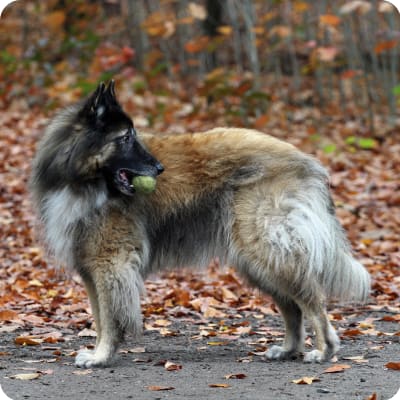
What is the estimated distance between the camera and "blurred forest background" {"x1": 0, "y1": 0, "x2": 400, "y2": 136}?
1309 cm

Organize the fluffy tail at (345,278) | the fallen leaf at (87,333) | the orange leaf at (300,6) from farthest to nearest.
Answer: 1. the orange leaf at (300,6)
2. the fallen leaf at (87,333)
3. the fluffy tail at (345,278)

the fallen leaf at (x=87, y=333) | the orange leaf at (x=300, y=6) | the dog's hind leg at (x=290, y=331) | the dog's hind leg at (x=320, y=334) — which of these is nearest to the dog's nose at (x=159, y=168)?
the dog's hind leg at (x=290, y=331)

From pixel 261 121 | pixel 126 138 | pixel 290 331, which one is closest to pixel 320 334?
pixel 290 331

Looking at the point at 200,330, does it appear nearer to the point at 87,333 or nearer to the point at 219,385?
the point at 87,333

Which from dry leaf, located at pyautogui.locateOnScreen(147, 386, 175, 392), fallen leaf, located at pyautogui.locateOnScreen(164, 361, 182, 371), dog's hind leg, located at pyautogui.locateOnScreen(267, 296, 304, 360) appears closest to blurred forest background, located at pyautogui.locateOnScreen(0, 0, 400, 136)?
dog's hind leg, located at pyautogui.locateOnScreen(267, 296, 304, 360)

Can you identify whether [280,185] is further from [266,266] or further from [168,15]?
[168,15]

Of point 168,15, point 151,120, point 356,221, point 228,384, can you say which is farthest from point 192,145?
point 168,15

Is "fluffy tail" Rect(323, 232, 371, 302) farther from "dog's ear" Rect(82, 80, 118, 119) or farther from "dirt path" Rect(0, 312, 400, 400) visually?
"dog's ear" Rect(82, 80, 118, 119)

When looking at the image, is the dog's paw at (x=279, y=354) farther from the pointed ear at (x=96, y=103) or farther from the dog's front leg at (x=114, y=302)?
the pointed ear at (x=96, y=103)

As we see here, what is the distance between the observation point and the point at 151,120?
534 inches

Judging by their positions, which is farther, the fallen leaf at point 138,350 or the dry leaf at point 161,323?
the dry leaf at point 161,323

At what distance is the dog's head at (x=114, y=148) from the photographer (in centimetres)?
498

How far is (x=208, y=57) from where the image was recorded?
16.1 metres

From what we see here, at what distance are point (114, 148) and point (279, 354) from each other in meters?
1.96
